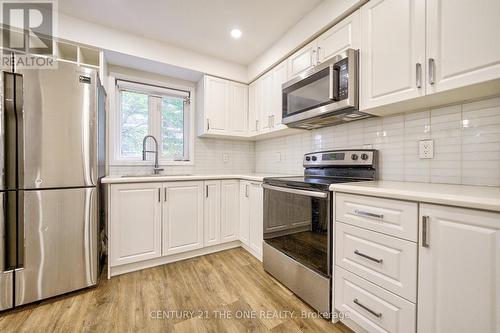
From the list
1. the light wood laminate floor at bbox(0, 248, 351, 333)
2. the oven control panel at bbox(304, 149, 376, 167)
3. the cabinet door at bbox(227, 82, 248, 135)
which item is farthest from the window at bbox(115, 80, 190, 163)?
the oven control panel at bbox(304, 149, 376, 167)

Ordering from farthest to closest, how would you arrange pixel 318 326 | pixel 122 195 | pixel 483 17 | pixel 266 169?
pixel 266 169
pixel 122 195
pixel 318 326
pixel 483 17

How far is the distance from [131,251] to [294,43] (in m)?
2.52

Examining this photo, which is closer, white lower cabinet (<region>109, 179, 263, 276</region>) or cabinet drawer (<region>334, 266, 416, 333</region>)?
cabinet drawer (<region>334, 266, 416, 333</region>)

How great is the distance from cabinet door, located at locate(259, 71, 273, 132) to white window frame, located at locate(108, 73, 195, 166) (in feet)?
3.37

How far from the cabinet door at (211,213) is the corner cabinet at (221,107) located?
28.8 inches

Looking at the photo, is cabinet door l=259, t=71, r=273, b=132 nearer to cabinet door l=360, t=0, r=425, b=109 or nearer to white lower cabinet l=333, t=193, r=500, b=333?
cabinet door l=360, t=0, r=425, b=109

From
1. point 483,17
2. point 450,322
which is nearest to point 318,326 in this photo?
point 450,322

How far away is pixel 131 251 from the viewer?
202 centimetres

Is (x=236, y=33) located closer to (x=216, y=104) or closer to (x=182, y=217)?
(x=216, y=104)

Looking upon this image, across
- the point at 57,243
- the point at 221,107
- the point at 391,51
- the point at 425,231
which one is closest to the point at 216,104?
the point at 221,107

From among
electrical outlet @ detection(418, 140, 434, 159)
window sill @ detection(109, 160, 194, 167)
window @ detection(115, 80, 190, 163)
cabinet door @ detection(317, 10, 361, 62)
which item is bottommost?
window sill @ detection(109, 160, 194, 167)

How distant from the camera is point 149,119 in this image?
2.78m

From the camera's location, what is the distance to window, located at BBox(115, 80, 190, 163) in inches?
103

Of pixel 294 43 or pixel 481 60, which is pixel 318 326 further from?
Answer: pixel 294 43
